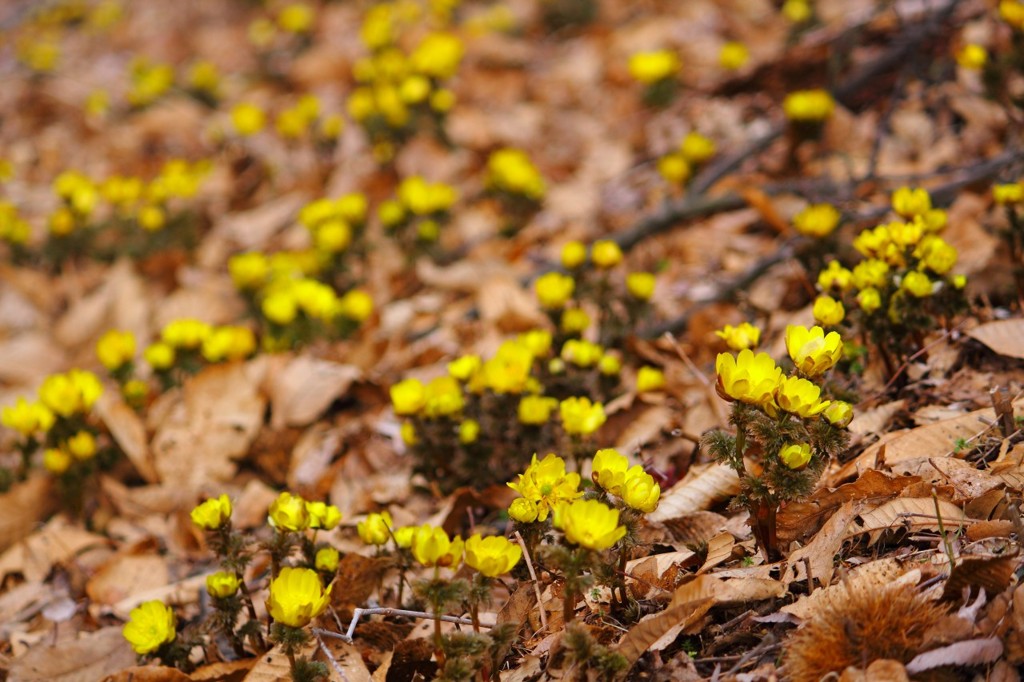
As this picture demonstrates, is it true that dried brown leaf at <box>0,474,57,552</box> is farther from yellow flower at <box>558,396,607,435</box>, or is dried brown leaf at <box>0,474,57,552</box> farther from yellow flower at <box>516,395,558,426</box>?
yellow flower at <box>558,396,607,435</box>

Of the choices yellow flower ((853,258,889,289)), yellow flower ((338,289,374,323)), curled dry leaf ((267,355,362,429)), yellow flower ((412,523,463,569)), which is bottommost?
curled dry leaf ((267,355,362,429))

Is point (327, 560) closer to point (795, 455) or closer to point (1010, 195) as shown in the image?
point (795, 455)

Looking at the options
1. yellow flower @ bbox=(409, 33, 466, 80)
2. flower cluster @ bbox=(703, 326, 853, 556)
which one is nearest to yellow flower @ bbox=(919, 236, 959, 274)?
flower cluster @ bbox=(703, 326, 853, 556)

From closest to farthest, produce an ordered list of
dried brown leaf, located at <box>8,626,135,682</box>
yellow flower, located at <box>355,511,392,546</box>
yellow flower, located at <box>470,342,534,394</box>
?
1. yellow flower, located at <box>355,511,392,546</box>
2. dried brown leaf, located at <box>8,626,135,682</box>
3. yellow flower, located at <box>470,342,534,394</box>

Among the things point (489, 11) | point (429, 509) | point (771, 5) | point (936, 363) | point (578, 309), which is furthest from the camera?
point (489, 11)

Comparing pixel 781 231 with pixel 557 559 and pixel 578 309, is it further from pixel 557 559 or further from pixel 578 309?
pixel 557 559

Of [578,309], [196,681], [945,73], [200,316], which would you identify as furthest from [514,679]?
[945,73]

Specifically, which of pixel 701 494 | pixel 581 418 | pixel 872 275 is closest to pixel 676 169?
pixel 872 275
